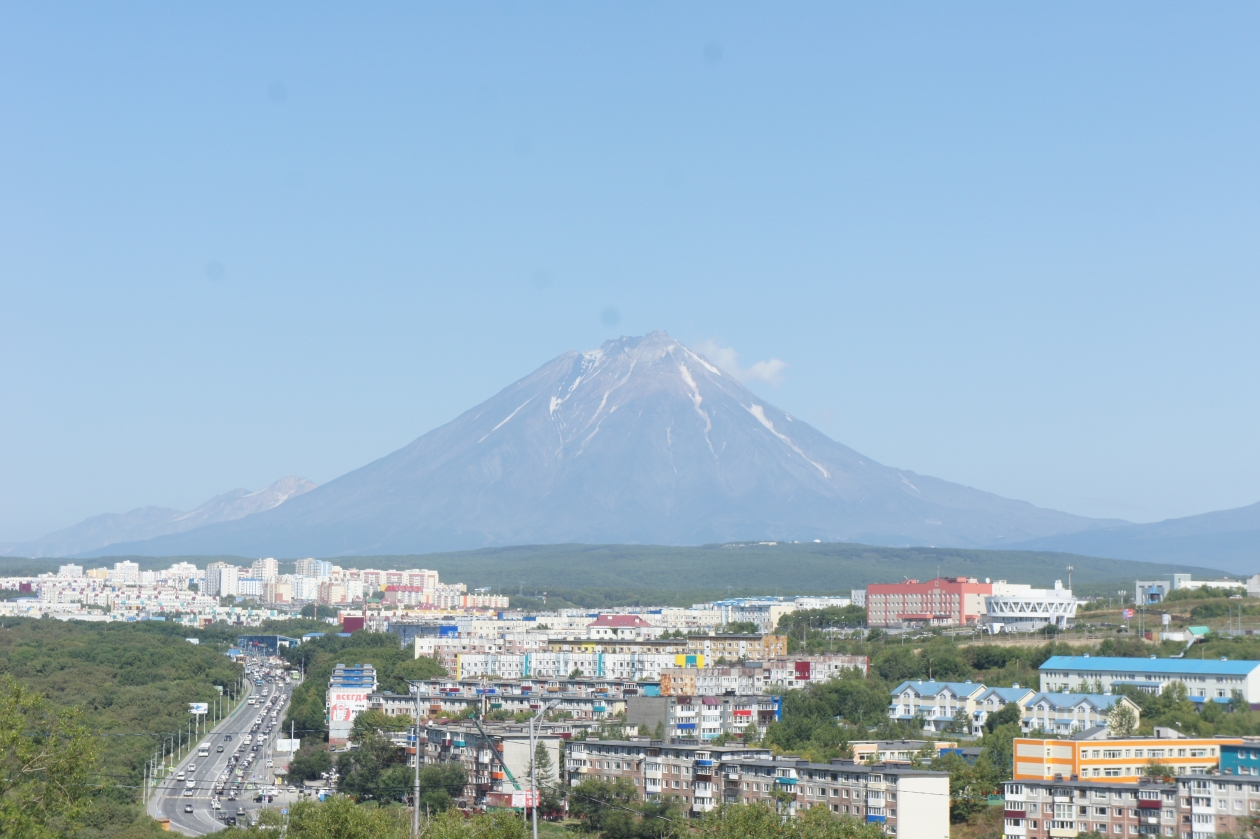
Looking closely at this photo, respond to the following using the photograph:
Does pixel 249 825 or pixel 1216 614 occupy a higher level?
pixel 1216 614

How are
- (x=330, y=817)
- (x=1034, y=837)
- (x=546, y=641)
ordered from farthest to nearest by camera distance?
(x=546, y=641) → (x=1034, y=837) → (x=330, y=817)

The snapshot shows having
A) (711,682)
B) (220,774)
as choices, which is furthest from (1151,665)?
(220,774)

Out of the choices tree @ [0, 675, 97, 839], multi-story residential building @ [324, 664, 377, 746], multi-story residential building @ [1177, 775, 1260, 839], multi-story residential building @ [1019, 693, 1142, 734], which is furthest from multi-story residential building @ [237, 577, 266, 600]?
tree @ [0, 675, 97, 839]

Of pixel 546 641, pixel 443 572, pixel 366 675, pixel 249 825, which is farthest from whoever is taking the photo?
pixel 443 572

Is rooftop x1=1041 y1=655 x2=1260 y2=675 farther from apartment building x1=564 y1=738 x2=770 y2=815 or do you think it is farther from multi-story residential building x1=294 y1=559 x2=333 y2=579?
multi-story residential building x1=294 y1=559 x2=333 y2=579

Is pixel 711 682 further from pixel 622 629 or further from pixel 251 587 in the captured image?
pixel 251 587

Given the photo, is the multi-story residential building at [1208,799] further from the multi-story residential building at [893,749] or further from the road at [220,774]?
the road at [220,774]

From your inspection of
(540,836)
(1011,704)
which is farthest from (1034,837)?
(1011,704)

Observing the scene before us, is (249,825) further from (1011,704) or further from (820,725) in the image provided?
(1011,704)
